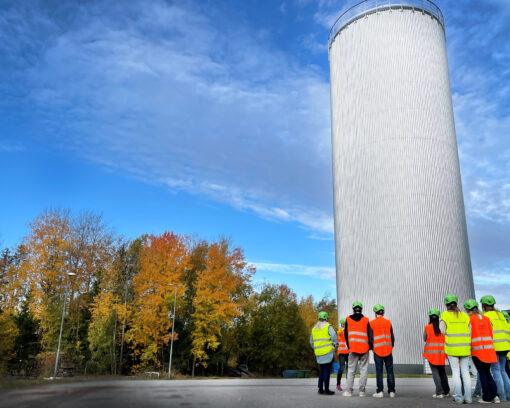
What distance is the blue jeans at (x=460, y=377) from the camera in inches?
345

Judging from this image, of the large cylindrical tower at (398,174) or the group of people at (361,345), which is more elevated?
the large cylindrical tower at (398,174)

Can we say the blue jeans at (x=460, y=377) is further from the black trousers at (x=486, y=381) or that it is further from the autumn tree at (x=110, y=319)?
the autumn tree at (x=110, y=319)

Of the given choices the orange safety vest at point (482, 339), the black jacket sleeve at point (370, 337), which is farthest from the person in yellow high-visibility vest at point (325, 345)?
the orange safety vest at point (482, 339)

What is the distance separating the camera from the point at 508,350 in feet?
31.3

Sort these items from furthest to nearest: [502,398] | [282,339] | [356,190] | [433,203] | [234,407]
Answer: [282,339] → [356,190] → [433,203] → [502,398] → [234,407]

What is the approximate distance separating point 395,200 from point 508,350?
2443 centimetres

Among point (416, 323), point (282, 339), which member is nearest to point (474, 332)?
point (416, 323)

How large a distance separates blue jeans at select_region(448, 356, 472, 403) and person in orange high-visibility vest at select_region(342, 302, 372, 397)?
1.91m

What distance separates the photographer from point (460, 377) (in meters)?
8.96

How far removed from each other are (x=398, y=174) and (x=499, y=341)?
2517cm

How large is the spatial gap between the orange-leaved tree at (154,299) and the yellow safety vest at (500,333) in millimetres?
27491

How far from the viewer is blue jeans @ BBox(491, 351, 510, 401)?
9250 mm

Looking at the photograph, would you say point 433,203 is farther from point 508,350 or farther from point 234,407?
point 234,407

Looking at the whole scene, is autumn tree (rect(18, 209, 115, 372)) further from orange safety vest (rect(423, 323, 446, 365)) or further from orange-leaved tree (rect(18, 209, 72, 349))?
orange safety vest (rect(423, 323, 446, 365))
